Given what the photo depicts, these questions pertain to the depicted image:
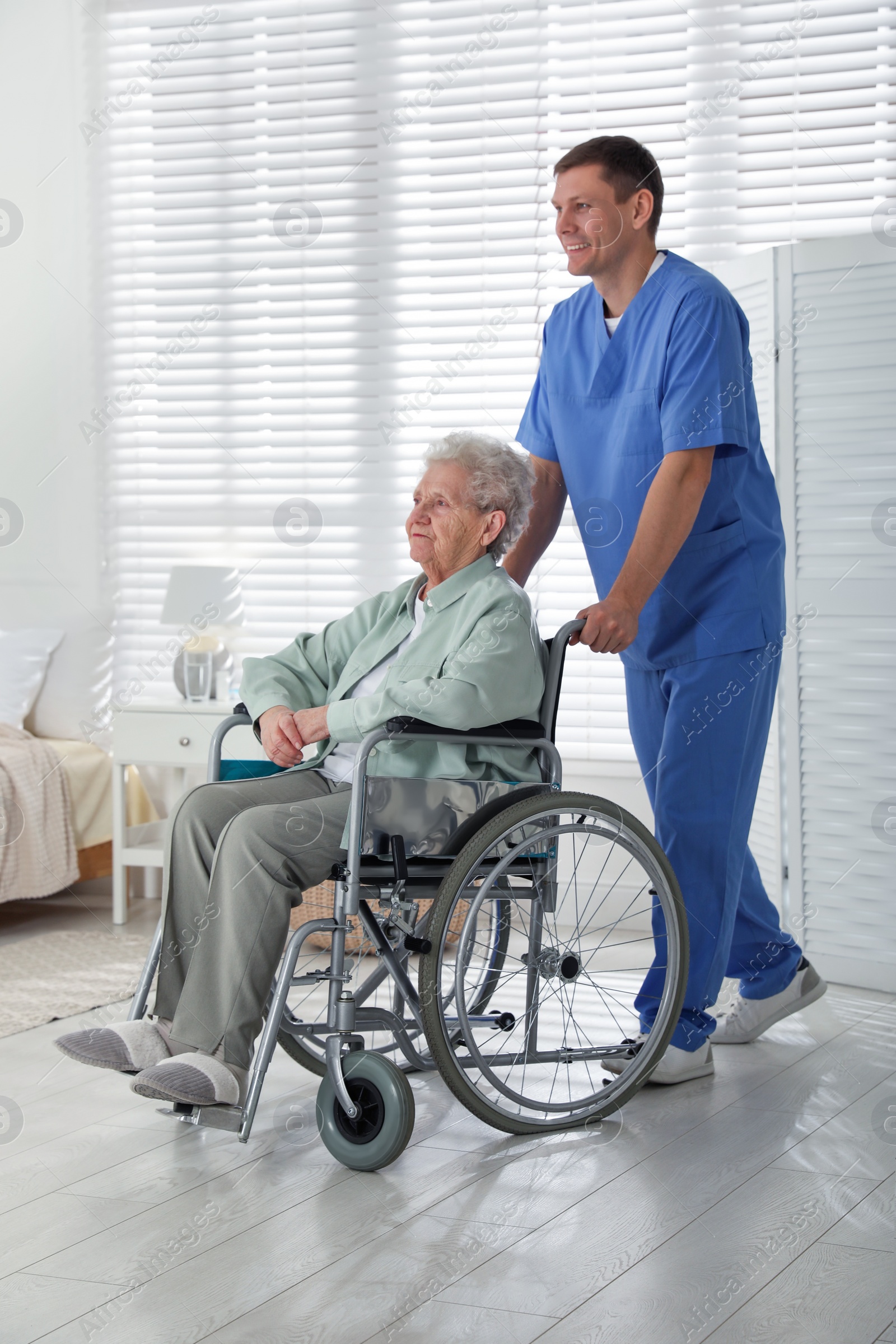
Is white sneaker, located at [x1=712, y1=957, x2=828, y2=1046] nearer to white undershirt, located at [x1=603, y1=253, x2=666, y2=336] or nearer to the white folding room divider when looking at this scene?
the white folding room divider

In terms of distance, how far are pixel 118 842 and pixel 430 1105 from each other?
164cm

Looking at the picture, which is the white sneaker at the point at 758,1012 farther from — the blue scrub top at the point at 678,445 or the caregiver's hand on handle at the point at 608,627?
the caregiver's hand on handle at the point at 608,627

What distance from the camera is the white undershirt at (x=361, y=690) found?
6.61 ft

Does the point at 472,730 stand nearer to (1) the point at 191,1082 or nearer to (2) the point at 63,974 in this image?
(1) the point at 191,1082

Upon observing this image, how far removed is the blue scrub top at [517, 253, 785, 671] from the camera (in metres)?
2.04

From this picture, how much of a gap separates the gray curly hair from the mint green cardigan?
0.26 feet

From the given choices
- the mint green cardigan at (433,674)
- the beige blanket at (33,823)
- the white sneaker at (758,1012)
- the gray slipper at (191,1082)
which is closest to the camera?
the gray slipper at (191,1082)

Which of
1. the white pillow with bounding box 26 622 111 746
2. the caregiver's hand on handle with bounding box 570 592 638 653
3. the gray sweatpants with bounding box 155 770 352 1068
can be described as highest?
the caregiver's hand on handle with bounding box 570 592 638 653

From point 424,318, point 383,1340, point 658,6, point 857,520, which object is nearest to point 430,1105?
point 383,1340

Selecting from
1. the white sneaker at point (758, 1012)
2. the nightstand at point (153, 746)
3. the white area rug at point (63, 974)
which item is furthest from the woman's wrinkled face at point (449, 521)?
the nightstand at point (153, 746)

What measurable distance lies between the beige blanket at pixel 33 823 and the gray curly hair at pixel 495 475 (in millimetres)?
1801

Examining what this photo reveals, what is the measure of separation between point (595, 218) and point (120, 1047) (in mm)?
1449

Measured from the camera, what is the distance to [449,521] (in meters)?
2.02

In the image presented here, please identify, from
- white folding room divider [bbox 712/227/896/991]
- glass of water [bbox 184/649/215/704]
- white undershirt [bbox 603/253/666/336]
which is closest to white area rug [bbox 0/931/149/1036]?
glass of water [bbox 184/649/215/704]
